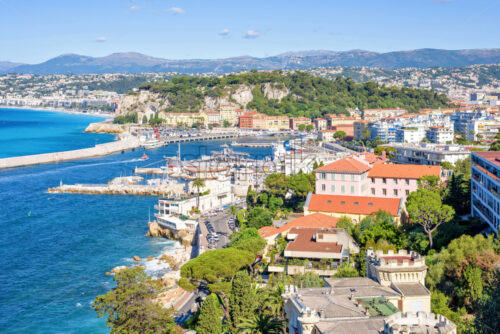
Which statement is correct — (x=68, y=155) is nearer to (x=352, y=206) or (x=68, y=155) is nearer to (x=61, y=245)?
(x=61, y=245)

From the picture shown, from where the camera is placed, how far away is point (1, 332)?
1566 cm

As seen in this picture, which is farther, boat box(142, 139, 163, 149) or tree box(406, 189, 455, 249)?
boat box(142, 139, 163, 149)

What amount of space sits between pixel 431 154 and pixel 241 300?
22318 millimetres

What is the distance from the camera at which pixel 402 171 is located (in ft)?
72.4

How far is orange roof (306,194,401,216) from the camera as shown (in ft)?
62.2

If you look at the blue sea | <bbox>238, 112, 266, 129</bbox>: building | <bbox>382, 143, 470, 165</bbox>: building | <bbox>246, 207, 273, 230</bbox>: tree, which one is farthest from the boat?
<bbox>246, 207, 273, 230</bbox>: tree

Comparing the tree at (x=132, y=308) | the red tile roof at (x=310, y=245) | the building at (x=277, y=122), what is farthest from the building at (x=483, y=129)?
the tree at (x=132, y=308)

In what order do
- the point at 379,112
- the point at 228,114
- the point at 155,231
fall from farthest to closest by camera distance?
the point at 228,114 < the point at 379,112 < the point at 155,231

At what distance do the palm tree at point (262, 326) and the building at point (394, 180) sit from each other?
12421 mm

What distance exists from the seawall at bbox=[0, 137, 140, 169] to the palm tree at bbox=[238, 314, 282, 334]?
4405cm

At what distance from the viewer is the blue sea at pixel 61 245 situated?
54.5 feet

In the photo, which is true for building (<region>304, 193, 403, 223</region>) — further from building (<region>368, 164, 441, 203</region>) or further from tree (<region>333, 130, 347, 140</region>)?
tree (<region>333, 130, 347, 140</region>)

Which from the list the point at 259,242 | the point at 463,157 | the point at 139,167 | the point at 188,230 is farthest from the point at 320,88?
the point at 259,242

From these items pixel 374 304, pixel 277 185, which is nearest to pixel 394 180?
pixel 277 185
